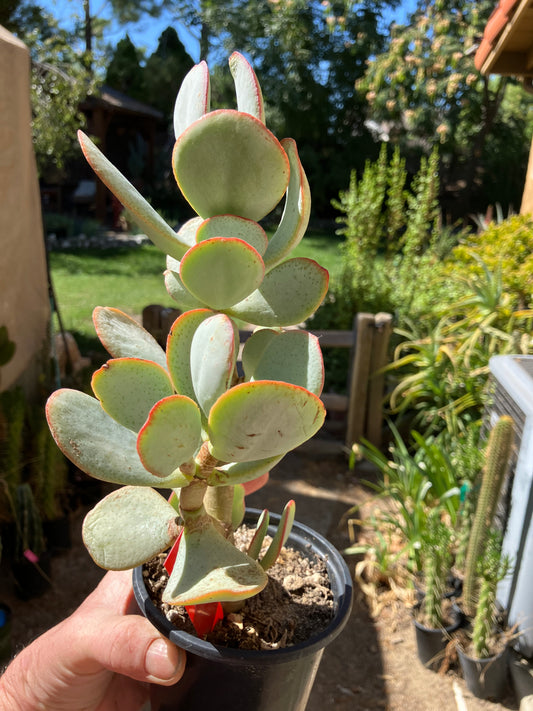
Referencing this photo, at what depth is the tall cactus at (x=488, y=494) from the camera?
196cm

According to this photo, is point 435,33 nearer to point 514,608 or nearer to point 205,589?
point 514,608

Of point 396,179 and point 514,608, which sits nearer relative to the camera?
point 514,608

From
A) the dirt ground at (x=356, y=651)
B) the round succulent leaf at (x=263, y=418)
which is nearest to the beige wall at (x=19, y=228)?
the dirt ground at (x=356, y=651)

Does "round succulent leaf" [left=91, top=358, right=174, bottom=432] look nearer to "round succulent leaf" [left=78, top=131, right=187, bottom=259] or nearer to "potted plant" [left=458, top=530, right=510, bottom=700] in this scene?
"round succulent leaf" [left=78, top=131, right=187, bottom=259]

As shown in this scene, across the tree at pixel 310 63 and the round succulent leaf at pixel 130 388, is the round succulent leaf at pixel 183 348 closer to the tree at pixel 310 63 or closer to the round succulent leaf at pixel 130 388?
the round succulent leaf at pixel 130 388

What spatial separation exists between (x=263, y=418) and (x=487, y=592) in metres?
1.99

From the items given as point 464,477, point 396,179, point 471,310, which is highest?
point 396,179

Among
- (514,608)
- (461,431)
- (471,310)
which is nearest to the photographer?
(514,608)

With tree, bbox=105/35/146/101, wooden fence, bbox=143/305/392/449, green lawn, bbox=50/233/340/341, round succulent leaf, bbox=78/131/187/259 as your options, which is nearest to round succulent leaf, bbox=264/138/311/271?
round succulent leaf, bbox=78/131/187/259

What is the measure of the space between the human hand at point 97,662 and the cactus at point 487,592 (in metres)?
1.59

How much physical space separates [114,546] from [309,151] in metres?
14.6

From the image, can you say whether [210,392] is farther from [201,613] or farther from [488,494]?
[488,494]

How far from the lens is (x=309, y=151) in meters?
14.1

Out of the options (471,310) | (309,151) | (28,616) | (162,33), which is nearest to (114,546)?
(28,616)
